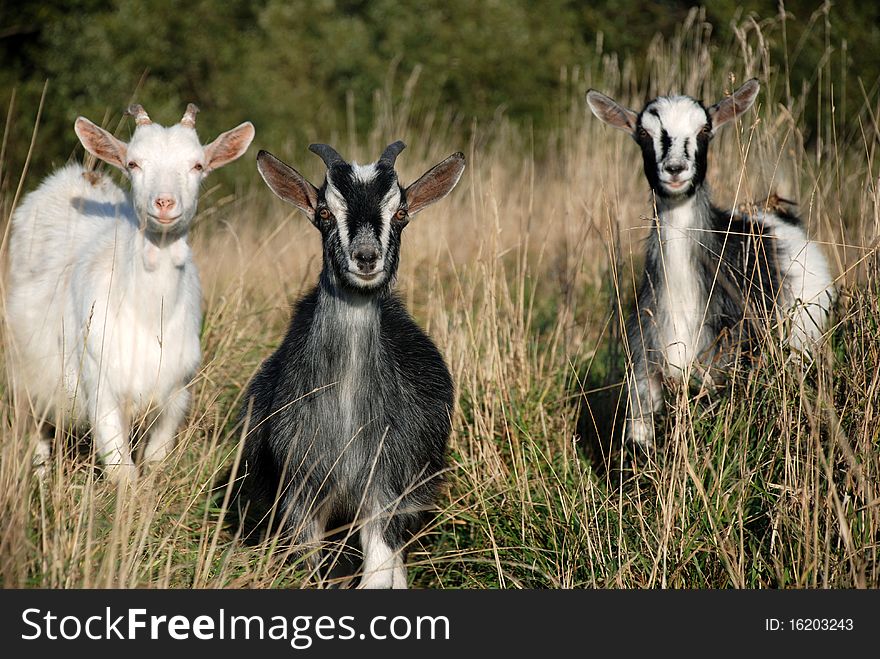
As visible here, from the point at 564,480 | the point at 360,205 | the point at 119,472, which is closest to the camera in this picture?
the point at 360,205

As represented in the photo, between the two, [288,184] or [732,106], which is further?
[732,106]

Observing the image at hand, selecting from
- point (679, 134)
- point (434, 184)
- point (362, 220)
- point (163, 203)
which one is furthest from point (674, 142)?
point (163, 203)

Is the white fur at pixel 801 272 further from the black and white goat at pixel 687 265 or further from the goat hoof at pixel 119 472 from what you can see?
the goat hoof at pixel 119 472

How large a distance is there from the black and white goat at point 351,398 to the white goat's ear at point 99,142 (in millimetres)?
1013

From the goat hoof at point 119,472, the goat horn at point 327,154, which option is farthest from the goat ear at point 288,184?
the goat hoof at point 119,472

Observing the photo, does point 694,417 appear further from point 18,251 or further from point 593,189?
point 18,251

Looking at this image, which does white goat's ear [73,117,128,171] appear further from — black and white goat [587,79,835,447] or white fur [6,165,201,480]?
black and white goat [587,79,835,447]

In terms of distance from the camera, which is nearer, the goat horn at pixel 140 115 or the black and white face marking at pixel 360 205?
the black and white face marking at pixel 360 205

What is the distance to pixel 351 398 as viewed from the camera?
13.5ft

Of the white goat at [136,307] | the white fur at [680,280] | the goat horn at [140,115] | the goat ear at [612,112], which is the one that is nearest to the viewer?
the white goat at [136,307]

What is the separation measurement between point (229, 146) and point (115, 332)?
105 cm

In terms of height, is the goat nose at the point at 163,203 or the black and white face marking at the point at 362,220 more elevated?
the goat nose at the point at 163,203

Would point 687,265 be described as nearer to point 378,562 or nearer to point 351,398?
point 351,398

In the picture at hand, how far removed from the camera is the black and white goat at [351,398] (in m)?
3.99
